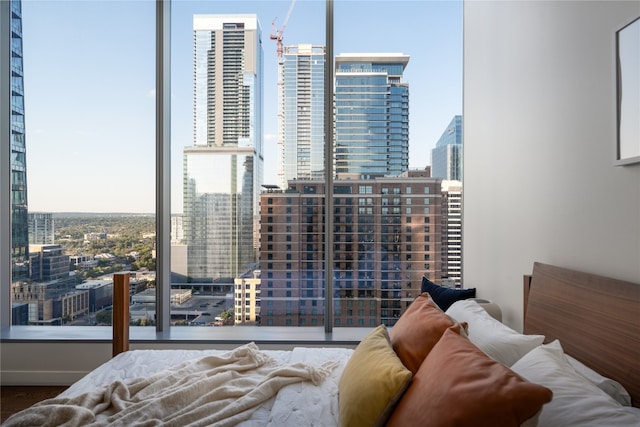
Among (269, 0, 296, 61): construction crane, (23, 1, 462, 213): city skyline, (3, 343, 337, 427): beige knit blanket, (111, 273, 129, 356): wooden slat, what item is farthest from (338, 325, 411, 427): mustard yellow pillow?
(269, 0, 296, 61): construction crane

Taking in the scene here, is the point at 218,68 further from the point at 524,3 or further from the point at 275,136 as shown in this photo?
the point at 524,3

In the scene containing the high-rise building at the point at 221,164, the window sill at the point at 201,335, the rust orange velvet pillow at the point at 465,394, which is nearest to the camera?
the rust orange velvet pillow at the point at 465,394

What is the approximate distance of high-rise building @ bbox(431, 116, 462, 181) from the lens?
3.20 m

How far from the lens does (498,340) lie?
1581mm

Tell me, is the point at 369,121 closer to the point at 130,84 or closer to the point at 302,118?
the point at 302,118

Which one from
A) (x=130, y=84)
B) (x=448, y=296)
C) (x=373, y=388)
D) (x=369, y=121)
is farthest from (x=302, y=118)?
(x=373, y=388)

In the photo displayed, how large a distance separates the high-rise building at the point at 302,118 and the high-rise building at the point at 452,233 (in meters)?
1.00

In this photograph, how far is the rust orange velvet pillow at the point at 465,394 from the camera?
93 cm

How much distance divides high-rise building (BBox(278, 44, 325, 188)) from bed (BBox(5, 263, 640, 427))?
1.59 meters

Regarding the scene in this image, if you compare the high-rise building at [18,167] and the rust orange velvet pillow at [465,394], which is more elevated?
the high-rise building at [18,167]

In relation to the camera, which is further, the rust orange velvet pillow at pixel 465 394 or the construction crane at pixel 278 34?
the construction crane at pixel 278 34

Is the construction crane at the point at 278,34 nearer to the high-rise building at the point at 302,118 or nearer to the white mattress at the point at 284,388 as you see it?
the high-rise building at the point at 302,118

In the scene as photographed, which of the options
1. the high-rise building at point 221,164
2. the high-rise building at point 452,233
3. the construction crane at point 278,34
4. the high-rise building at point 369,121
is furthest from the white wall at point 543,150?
the high-rise building at point 221,164

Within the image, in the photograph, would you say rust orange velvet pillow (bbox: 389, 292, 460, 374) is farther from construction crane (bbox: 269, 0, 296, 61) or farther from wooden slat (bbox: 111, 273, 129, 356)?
construction crane (bbox: 269, 0, 296, 61)
